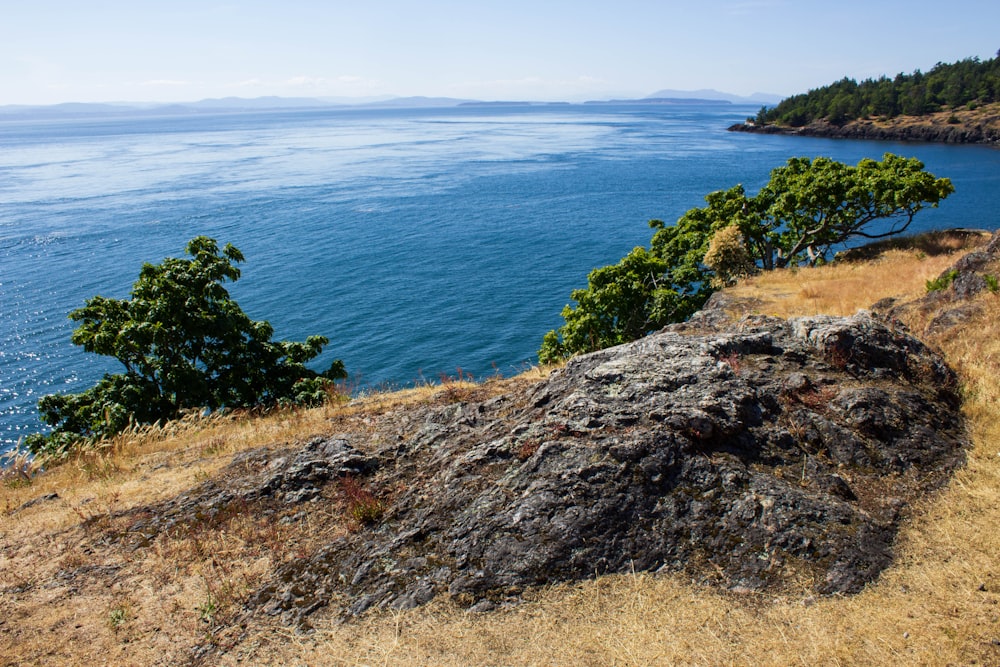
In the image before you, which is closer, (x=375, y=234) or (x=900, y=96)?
(x=375, y=234)

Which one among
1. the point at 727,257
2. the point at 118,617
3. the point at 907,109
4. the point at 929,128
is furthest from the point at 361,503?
the point at 907,109

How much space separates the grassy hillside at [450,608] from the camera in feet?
23.9

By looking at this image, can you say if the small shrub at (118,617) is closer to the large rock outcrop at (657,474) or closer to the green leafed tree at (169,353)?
the large rock outcrop at (657,474)

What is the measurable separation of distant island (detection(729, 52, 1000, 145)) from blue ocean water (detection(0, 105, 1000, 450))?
1766 cm

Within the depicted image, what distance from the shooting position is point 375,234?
231 feet

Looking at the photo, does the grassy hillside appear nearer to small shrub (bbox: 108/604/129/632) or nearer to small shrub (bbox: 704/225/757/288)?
small shrub (bbox: 108/604/129/632)

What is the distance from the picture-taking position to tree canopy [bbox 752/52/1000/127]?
505ft

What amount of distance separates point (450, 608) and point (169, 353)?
17268 mm

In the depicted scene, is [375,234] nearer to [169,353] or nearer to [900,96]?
[169,353]

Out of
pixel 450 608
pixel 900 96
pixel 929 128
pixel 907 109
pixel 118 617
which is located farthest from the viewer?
pixel 900 96

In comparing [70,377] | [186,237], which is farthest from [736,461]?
[186,237]

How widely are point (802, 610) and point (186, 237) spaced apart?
73470 mm

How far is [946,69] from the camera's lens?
616ft

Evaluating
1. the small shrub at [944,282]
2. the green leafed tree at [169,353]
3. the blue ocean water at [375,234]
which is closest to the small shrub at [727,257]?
the small shrub at [944,282]
